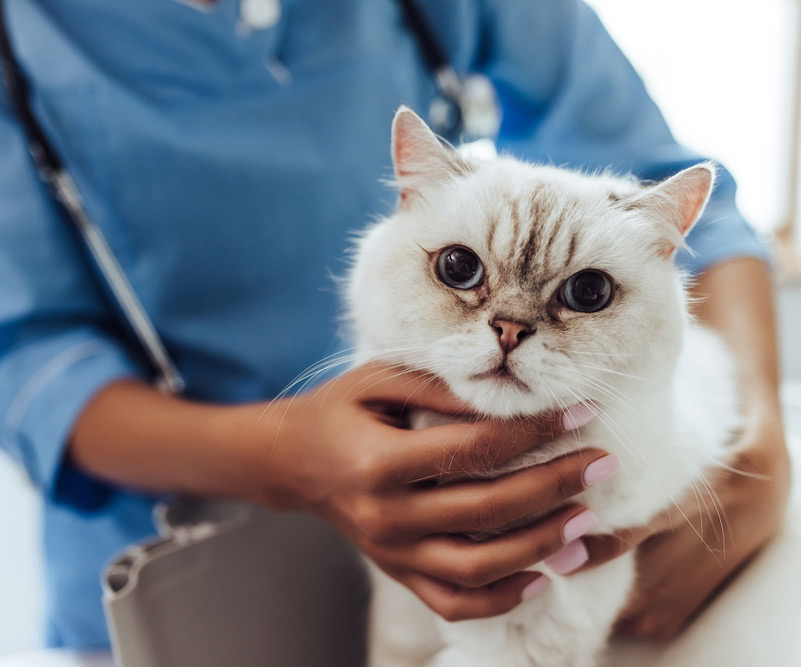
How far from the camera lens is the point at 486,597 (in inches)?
23.6

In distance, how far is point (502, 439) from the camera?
0.57 meters

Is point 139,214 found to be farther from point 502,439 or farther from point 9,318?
point 502,439

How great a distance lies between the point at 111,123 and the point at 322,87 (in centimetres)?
32

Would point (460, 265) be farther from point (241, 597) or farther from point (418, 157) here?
point (241, 597)

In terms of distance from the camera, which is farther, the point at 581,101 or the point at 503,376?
the point at 581,101

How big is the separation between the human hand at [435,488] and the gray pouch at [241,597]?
5.6 inches

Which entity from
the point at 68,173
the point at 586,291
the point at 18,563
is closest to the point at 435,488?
the point at 586,291

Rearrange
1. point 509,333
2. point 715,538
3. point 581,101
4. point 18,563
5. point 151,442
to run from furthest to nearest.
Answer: point 18,563 < point 581,101 < point 151,442 < point 715,538 < point 509,333

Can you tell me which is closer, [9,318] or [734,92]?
[9,318]

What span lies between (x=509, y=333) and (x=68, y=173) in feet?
2.54

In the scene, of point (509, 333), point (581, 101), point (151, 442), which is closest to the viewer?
point (509, 333)

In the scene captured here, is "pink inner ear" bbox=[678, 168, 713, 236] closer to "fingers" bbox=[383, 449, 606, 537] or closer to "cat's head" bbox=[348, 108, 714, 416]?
"cat's head" bbox=[348, 108, 714, 416]

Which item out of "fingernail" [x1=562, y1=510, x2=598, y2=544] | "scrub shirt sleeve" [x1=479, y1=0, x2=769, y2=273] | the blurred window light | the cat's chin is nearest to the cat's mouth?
the cat's chin

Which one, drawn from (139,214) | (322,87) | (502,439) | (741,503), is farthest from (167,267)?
(741,503)
